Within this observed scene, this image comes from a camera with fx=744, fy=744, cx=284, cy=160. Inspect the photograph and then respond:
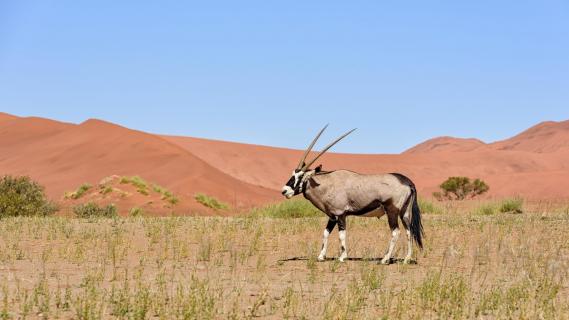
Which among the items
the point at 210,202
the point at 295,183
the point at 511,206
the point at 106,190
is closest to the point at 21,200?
the point at 106,190

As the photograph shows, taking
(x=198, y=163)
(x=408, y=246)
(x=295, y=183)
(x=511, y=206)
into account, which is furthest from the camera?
(x=198, y=163)

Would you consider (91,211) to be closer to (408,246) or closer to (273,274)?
(408,246)

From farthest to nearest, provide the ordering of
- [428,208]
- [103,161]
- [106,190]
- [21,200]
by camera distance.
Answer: [103,161], [106,190], [428,208], [21,200]

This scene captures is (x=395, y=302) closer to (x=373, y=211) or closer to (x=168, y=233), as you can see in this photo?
(x=373, y=211)

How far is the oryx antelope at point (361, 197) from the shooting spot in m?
10.8

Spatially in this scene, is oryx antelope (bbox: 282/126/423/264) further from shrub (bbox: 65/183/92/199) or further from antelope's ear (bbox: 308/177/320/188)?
shrub (bbox: 65/183/92/199)

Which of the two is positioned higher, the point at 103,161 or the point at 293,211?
the point at 103,161

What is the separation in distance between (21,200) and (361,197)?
566 inches

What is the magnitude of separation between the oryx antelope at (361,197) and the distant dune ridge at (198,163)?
19.7 m

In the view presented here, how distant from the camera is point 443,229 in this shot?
1616 centimetres

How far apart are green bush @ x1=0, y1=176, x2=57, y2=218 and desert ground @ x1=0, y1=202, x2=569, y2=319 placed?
417cm

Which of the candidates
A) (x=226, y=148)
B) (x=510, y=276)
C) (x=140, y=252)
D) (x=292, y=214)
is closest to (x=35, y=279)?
(x=140, y=252)

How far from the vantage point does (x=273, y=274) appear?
948cm

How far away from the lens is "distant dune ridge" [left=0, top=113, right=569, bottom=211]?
42844 millimetres
